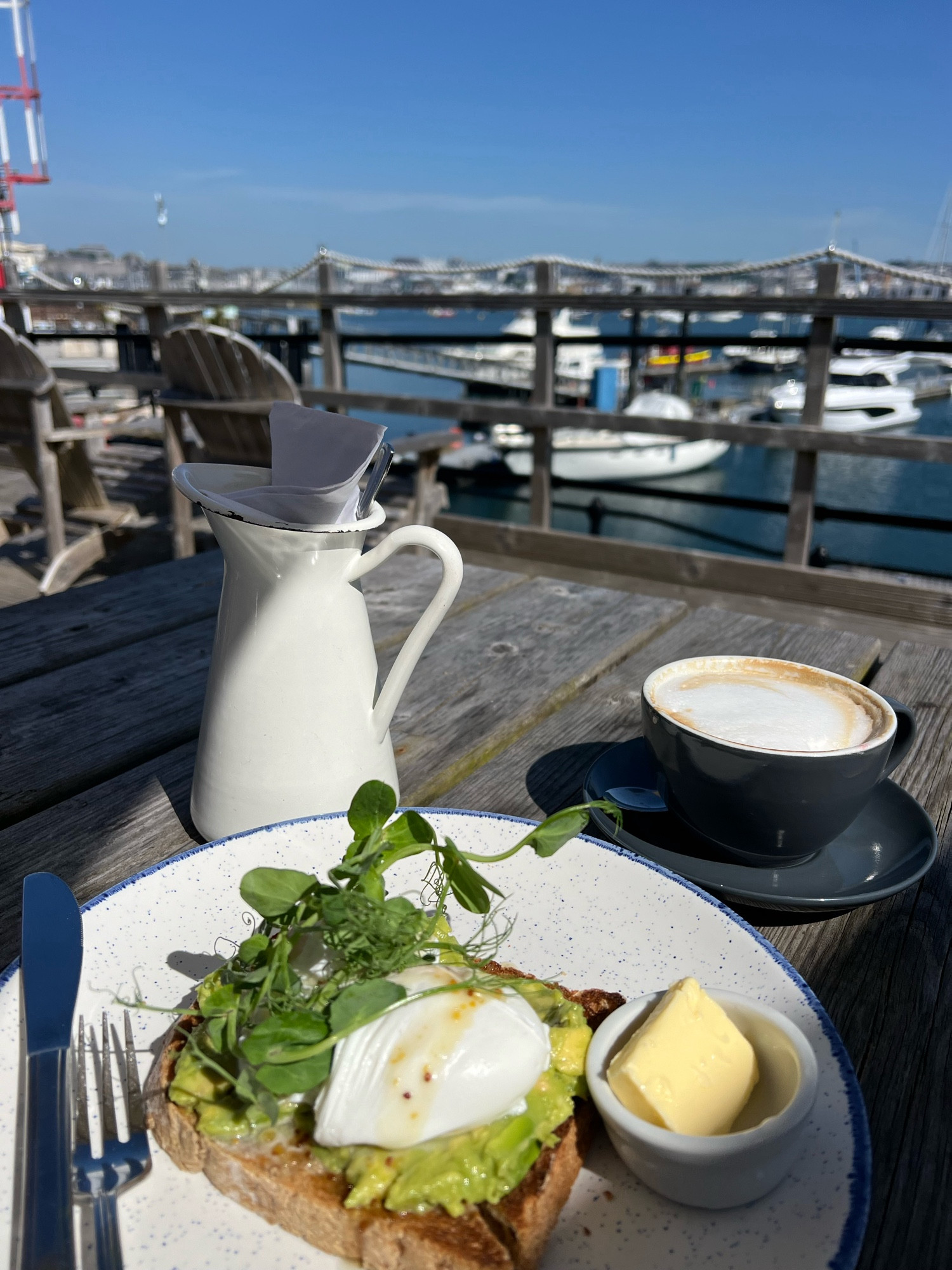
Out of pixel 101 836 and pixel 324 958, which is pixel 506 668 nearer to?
pixel 101 836

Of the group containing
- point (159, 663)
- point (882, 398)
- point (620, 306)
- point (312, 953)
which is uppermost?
point (620, 306)

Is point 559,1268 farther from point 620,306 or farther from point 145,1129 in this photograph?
point 620,306

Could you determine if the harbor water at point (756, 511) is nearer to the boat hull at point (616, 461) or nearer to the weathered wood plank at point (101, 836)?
the boat hull at point (616, 461)

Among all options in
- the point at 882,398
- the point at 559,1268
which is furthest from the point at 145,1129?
the point at 882,398

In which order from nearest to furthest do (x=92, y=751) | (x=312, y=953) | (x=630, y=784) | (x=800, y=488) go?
(x=312, y=953) < (x=630, y=784) < (x=92, y=751) < (x=800, y=488)

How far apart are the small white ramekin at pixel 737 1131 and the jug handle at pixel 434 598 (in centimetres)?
40

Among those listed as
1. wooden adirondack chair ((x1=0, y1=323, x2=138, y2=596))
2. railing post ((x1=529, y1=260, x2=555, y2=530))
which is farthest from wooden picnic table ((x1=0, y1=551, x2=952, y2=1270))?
wooden adirondack chair ((x1=0, y1=323, x2=138, y2=596))

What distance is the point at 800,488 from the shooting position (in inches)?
162

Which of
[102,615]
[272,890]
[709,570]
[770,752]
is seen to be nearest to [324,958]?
[272,890]

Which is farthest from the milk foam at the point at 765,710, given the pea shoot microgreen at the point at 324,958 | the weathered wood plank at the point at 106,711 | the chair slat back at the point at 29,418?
the chair slat back at the point at 29,418

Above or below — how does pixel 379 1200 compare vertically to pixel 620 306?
below

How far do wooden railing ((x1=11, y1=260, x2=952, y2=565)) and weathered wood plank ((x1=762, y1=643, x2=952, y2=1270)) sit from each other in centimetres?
325

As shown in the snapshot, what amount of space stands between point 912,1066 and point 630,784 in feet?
1.35

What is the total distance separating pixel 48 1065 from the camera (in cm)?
55
